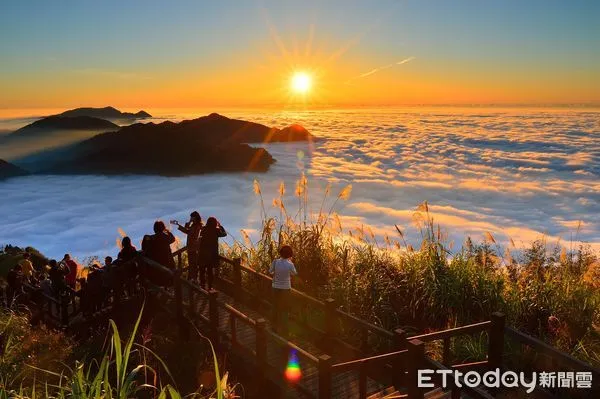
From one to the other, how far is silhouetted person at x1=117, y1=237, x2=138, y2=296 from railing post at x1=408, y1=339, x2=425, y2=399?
24.0 ft

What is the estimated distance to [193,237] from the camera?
1134 centimetres

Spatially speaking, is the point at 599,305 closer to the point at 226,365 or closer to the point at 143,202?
the point at 226,365

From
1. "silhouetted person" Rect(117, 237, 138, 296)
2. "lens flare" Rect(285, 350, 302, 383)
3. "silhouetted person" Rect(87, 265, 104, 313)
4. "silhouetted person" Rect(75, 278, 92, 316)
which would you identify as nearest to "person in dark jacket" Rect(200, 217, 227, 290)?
"silhouetted person" Rect(117, 237, 138, 296)

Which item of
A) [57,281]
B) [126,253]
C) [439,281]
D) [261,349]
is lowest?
[261,349]

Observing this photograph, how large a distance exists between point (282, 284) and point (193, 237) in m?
→ 3.14

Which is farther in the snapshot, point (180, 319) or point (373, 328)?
point (180, 319)

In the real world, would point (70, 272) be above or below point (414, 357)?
below

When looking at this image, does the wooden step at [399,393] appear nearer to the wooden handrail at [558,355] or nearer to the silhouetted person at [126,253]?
the wooden handrail at [558,355]

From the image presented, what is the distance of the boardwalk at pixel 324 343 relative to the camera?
6.67 metres

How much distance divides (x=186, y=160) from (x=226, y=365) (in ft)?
644

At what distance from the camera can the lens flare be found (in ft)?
27.1

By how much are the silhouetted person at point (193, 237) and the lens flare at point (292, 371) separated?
394 cm

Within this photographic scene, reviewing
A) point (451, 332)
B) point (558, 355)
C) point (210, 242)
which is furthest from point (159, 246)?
point (558, 355)

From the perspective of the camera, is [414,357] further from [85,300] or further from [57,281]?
[57,281]
